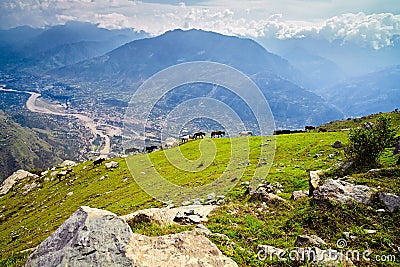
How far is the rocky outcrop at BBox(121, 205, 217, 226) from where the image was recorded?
1541cm

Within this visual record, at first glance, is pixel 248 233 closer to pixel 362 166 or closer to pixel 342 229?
pixel 342 229

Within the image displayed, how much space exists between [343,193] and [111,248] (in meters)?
13.9

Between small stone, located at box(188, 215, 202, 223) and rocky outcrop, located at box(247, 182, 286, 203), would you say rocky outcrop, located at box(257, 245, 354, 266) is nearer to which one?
small stone, located at box(188, 215, 202, 223)

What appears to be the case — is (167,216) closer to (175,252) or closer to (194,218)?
(194,218)

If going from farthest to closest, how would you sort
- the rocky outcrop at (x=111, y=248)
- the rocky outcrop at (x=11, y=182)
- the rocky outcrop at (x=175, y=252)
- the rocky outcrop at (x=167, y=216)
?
1. the rocky outcrop at (x=11, y=182)
2. the rocky outcrop at (x=167, y=216)
3. the rocky outcrop at (x=175, y=252)
4. the rocky outcrop at (x=111, y=248)

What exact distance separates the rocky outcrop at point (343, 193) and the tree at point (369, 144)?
5.71 m

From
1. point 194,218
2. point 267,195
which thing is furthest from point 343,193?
point 194,218

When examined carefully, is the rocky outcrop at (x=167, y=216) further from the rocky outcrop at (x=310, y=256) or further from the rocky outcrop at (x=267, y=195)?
the rocky outcrop at (x=310, y=256)

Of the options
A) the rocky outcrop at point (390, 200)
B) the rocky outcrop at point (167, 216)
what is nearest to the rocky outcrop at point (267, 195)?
the rocky outcrop at point (167, 216)

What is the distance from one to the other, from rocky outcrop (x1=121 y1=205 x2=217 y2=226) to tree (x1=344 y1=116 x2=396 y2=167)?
13.0 m

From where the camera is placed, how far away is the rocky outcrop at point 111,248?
383 inches

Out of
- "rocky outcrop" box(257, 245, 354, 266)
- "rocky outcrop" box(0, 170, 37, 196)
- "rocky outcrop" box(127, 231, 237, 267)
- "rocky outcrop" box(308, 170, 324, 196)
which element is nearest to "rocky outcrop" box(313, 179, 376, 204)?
"rocky outcrop" box(308, 170, 324, 196)

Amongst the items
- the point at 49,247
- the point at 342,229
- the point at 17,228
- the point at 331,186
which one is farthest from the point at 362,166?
the point at 17,228

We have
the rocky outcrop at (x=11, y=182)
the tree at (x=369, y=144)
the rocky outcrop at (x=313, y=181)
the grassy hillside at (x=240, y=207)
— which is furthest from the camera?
the rocky outcrop at (x=11, y=182)
